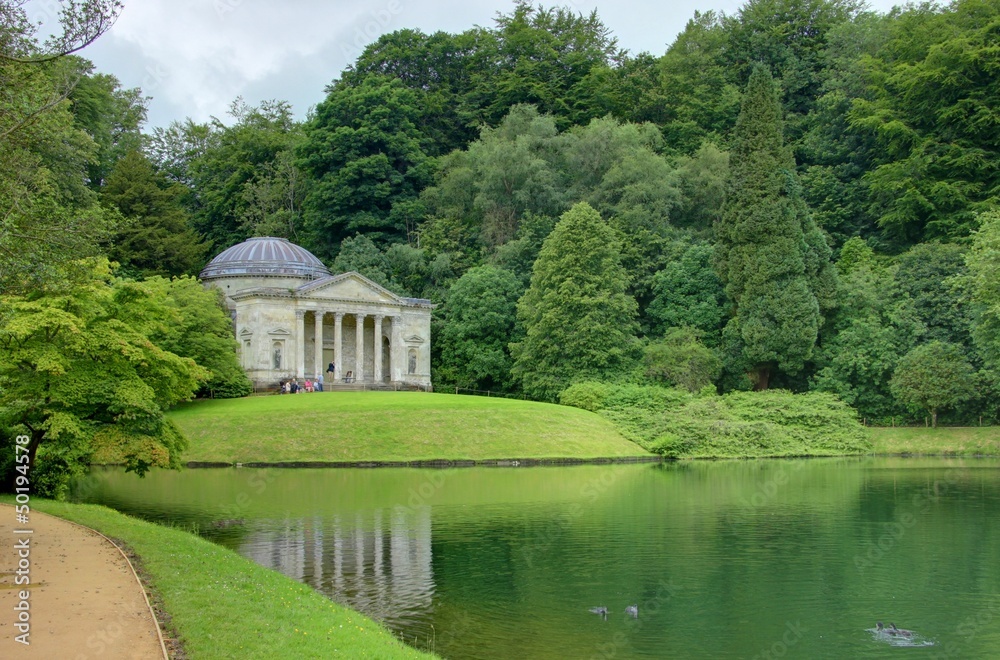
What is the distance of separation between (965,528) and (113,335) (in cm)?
2070

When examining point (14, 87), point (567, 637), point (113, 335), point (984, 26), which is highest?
point (984, 26)

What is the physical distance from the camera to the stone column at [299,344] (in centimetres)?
5916

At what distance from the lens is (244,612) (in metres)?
12.6

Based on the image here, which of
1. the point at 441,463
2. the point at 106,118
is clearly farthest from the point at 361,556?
the point at 106,118

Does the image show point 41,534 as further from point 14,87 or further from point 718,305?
point 718,305

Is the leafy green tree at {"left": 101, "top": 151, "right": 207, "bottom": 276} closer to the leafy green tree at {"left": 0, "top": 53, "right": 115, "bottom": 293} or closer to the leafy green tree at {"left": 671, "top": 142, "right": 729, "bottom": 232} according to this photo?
the leafy green tree at {"left": 671, "top": 142, "right": 729, "bottom": 232}

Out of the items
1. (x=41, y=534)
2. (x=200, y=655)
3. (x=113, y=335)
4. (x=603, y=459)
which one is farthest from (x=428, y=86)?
(x=200, y=655)

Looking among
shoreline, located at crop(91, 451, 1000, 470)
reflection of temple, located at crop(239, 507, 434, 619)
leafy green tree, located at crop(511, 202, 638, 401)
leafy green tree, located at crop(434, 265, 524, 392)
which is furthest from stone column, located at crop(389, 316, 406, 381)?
reflection of temple, located at crop(239, 507, 434, 619)

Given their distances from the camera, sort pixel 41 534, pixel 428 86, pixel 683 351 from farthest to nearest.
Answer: pixel 428 86 < pixel 683 351 < pixel 41 534

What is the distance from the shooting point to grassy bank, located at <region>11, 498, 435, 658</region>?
441 inches

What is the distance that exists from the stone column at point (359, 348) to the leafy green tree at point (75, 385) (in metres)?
35.8

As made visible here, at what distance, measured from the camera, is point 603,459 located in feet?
138

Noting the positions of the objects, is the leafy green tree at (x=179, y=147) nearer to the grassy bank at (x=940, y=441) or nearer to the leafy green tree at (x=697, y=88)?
the leafy green tree at (x=697, y=88)

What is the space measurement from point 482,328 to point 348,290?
8705mm
